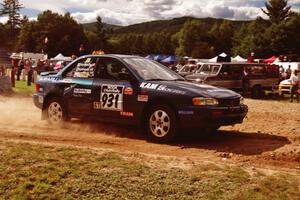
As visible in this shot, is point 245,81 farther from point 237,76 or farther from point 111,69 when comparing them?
point 111,69

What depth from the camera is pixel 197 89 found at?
8469mm

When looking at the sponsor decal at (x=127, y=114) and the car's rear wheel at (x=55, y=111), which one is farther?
the car's rear wheel at (x=55, y=111)

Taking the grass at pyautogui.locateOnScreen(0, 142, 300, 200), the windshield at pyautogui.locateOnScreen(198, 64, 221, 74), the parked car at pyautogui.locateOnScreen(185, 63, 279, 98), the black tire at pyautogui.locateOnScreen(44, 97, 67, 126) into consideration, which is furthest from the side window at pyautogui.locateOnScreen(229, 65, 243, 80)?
the grass at pyautogui.locateOnScreen(0, 142, 300, 200)

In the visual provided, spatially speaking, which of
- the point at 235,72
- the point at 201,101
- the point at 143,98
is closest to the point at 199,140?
the point at 201,101

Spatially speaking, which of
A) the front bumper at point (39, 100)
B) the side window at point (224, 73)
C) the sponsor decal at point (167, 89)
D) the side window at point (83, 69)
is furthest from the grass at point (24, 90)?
the sponsor decal at point (167, 89)

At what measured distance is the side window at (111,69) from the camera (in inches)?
360

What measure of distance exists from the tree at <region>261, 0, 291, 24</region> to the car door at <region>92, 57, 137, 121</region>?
78.9 m

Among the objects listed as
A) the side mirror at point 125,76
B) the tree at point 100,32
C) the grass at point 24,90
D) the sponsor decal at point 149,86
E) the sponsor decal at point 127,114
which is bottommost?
the grass at point 24,90

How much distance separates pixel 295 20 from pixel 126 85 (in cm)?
7127

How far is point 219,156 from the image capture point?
24.5ft

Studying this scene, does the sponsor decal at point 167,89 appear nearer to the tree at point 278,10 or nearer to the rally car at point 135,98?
the rally car at point 135,98

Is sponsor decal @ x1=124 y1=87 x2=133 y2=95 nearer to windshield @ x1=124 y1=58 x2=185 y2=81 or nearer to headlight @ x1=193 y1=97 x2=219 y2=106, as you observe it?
windshield @ x1=124 y1=58 x2=185 y2=81

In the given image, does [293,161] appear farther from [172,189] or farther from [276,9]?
[276,9]

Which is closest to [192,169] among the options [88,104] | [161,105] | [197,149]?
[197,149]
